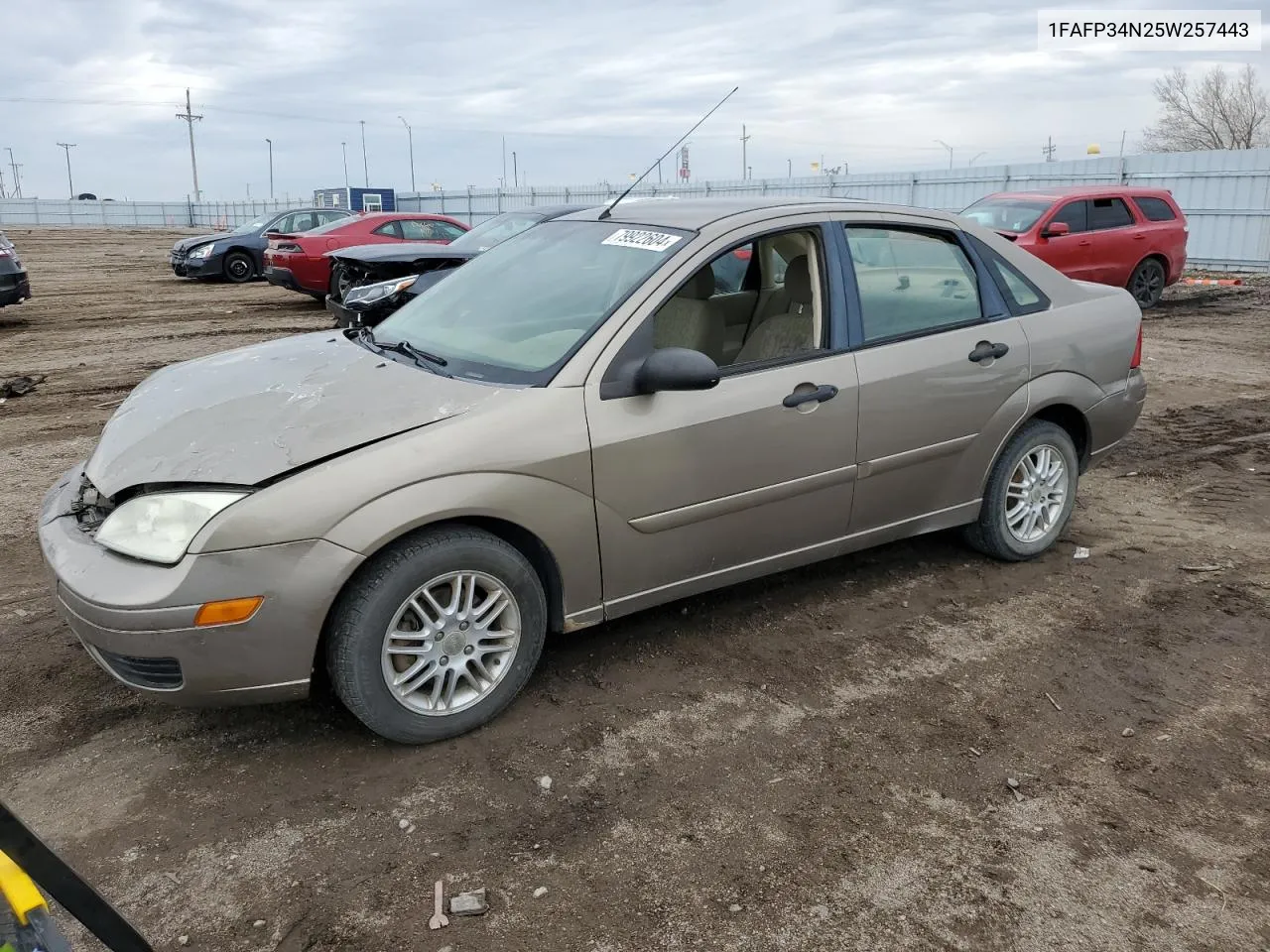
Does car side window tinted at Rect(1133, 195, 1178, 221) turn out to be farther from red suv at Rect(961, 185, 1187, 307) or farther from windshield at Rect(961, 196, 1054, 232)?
windshield at Rect(961, 196, 1054, 232)

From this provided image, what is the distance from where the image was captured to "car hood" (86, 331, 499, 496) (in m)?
3.05

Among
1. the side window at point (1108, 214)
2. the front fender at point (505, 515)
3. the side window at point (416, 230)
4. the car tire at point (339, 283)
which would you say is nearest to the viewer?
the front fender at point (505, 515)

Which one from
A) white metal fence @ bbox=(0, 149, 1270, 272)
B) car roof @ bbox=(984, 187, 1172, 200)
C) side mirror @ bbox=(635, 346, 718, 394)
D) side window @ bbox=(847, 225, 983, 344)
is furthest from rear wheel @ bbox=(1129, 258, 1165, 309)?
side mirror @ bbox=(635, 346, 718, 394)

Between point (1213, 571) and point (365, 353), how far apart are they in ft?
13.1

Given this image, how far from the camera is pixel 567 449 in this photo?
10.9 ft

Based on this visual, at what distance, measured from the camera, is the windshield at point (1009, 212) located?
1344 centimetres

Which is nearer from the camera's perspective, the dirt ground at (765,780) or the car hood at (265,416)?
the dirt ground at (765,780)

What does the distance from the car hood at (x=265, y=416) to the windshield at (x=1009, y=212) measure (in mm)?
11701

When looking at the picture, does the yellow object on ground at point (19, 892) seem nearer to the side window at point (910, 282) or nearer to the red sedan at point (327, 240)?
the side window at point (910, 282)

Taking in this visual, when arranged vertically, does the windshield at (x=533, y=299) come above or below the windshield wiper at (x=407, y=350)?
above

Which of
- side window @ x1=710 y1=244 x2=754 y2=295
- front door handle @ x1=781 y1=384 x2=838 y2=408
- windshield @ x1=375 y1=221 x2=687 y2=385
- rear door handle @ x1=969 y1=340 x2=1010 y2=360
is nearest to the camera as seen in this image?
windshield @ x1=375 y1=221 x2=687 y2=385

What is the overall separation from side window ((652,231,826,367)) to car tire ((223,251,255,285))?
18246mm

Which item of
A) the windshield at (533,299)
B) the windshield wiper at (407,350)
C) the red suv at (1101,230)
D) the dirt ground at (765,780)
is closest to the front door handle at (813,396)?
the windshield at (533,299)

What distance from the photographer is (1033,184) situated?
22.8m
